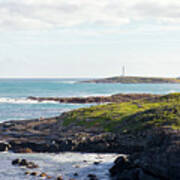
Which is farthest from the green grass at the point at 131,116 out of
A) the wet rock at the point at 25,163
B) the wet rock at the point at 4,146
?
the wet rock at the point at 25,163

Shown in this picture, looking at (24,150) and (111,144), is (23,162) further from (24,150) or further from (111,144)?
(111,144)

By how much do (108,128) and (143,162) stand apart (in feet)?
61.2

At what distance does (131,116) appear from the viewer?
4738 centimetres

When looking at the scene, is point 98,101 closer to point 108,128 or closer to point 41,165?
point 108,128

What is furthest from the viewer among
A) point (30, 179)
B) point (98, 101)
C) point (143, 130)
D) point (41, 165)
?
point (98, 101)

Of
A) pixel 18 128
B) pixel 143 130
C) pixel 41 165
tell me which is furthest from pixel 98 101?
pixel 41 165

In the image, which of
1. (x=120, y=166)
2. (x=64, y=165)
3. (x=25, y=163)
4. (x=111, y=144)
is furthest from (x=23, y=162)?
(x=111, y=144)

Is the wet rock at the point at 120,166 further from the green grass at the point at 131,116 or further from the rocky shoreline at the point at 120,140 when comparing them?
the green grass at the point at 131,116

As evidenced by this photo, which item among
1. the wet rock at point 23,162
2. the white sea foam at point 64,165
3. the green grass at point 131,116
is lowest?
the white sea foam at point 64,165

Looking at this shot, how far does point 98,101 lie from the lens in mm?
106562

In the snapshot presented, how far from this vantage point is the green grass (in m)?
42.4

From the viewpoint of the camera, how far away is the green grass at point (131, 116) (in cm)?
4241

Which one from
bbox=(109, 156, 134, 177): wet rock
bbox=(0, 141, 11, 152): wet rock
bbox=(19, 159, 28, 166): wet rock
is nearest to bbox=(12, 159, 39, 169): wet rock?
bbox=(19, 159, 28, 166): wet rock

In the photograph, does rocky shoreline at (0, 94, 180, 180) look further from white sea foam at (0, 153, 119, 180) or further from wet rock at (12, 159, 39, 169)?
wet rock at (12, 159, 39, 169)
